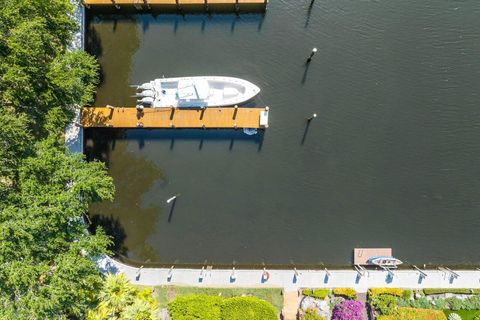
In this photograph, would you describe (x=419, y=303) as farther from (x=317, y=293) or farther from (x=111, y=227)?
(x=111, y=227)

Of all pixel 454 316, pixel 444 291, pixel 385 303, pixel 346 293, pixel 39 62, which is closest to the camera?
pixel 39 62

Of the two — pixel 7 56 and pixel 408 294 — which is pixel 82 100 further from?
pixel 408 294

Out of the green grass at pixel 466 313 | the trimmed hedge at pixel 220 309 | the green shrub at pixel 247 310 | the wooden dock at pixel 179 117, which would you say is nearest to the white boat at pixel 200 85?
the wooden dock at pixel 179 117

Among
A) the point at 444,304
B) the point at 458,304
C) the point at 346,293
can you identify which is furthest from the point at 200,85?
the point at 458,304

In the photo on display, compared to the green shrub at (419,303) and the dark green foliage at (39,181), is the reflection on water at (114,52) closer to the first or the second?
the dark green foliage at (39,181)

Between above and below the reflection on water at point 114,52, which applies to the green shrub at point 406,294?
below

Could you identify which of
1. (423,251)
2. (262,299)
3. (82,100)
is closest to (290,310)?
(262,299)

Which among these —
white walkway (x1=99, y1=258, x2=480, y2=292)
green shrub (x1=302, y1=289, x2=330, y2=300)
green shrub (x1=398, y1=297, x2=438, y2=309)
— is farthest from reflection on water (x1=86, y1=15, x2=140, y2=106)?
green shrub (x1=398, y1=297, x2=438, y2=309)
